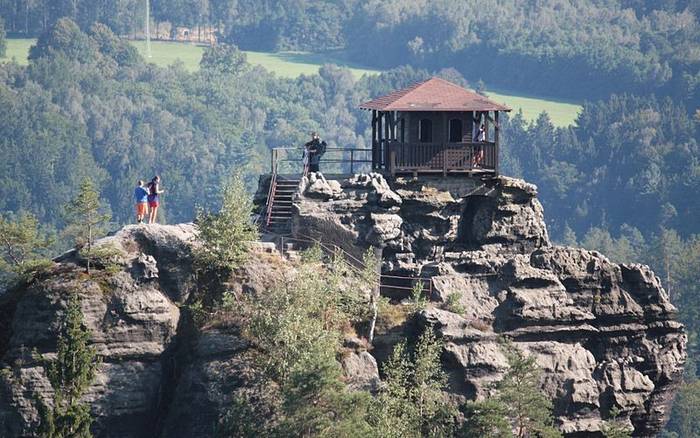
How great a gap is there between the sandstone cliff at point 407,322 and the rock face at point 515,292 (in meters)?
0.04

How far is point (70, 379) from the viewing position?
170 ft

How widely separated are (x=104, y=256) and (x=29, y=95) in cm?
14393

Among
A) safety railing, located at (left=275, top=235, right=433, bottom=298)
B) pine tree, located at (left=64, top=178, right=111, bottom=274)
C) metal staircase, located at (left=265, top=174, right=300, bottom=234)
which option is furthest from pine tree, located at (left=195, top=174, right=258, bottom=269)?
metal staircase, located at (left=265, top=174, right=300, bottom=234)

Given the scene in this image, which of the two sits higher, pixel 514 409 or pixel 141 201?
pixel 141 201

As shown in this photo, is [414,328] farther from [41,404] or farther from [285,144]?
[285,144]

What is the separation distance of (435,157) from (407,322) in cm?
741

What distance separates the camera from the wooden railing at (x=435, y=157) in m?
61.5

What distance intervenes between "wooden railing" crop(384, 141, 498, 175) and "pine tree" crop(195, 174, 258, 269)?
7.44 meters

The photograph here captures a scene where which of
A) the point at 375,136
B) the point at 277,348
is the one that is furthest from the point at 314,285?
the point at 375,136

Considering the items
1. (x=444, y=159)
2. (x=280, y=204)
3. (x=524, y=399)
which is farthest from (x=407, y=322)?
(x=444, y=159)

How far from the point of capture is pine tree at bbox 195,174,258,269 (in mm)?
54875

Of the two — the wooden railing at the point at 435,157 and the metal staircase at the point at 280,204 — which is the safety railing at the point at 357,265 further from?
the wooden railing at the point at 435,157

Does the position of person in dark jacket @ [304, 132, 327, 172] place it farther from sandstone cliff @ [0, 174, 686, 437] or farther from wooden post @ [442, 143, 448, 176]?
wooden post @ [442, 143, 448, 176]

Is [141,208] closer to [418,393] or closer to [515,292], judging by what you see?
[418,393]
